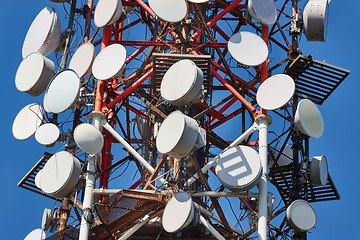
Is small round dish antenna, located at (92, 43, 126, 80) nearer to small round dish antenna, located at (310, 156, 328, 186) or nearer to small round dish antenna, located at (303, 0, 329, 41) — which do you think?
small round dish antenna, located at (303, 0, 329, 41)

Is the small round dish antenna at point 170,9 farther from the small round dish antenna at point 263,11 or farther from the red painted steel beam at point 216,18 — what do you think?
the small round dish antenna at point 263,11

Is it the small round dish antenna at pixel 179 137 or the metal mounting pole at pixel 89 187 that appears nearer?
the small round dish antenna at pixel 179 137

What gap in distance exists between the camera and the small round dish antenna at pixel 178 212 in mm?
34625

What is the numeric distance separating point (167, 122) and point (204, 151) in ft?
16.1

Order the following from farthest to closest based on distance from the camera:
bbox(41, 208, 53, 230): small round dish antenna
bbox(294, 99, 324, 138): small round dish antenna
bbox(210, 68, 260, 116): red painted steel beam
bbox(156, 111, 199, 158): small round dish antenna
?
bbox(41, 208, 53, 230): small round dish antenna → bbox(210, 68, 260, 116): red painted steel beam → bbox(294, 99, 324, 138): small round dish antenna → bbox(156, 111, 199, 158): small round dish antenna

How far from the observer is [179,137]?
35.1 metres

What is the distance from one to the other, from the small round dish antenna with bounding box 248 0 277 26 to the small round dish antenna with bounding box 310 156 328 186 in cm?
489

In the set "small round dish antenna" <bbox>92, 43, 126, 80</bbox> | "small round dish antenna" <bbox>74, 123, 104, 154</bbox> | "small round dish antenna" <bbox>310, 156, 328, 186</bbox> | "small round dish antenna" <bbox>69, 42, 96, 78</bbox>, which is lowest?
"small round dish antenna" <bbox>310, 156, 328, 186</bbox>

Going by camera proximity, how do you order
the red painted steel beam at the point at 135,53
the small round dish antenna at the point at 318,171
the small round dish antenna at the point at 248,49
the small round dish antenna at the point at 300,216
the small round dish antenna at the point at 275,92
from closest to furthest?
the small round dish antenna at the point at 300,216 < the small round dish antenna at the point at 275,92 < the small round dish antenna at the point at 318,171 < the small round dish antenna at the point at 248,49 < the red painted steel beam at the point at 135,53

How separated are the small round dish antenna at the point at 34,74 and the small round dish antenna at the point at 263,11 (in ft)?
23.0

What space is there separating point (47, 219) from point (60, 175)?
3922mm

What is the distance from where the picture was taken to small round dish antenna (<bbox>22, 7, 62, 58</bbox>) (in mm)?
41719

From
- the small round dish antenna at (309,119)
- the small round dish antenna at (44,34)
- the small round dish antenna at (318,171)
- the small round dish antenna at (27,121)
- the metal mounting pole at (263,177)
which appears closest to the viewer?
the metal mounting pole at (263,177)

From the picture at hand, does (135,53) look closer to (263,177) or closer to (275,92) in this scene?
(275,92)
